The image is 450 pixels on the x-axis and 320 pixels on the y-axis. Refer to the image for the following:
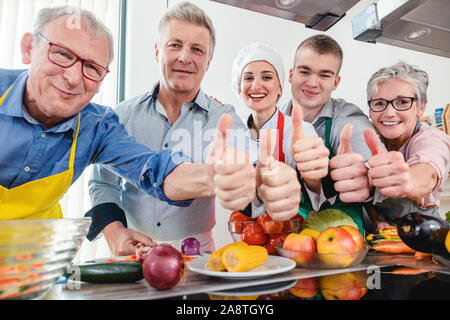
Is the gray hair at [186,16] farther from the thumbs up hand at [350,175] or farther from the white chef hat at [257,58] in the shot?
the thumbs up hand at [350,175]

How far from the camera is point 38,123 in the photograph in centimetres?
92

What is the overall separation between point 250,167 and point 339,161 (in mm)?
372

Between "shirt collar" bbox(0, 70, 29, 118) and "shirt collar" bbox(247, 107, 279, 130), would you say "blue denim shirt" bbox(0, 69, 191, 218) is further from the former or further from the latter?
"shirt collar" bbox(247, 107, 279, 130)

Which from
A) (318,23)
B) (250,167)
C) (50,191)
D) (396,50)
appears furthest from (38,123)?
(396,50)

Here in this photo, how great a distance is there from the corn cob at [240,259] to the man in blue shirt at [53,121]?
0.92 ft

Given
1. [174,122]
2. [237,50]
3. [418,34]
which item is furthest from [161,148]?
[237,50]

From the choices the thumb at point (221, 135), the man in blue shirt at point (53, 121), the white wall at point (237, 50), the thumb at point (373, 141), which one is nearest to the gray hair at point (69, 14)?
the man in blue shirt at point (53, 121)

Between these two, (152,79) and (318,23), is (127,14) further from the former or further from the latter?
(318,23)

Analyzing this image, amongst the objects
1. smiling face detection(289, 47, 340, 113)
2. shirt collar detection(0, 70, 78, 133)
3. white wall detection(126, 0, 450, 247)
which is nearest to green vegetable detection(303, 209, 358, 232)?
smiling face detection(289, 47, 340, 113)

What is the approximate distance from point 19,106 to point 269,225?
81 cm

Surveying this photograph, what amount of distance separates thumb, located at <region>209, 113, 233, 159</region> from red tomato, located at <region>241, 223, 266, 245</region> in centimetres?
30

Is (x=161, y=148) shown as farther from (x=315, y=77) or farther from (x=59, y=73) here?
(x=315, y=77)

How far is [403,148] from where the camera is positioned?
1271mm

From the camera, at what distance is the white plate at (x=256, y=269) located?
1.83ft
